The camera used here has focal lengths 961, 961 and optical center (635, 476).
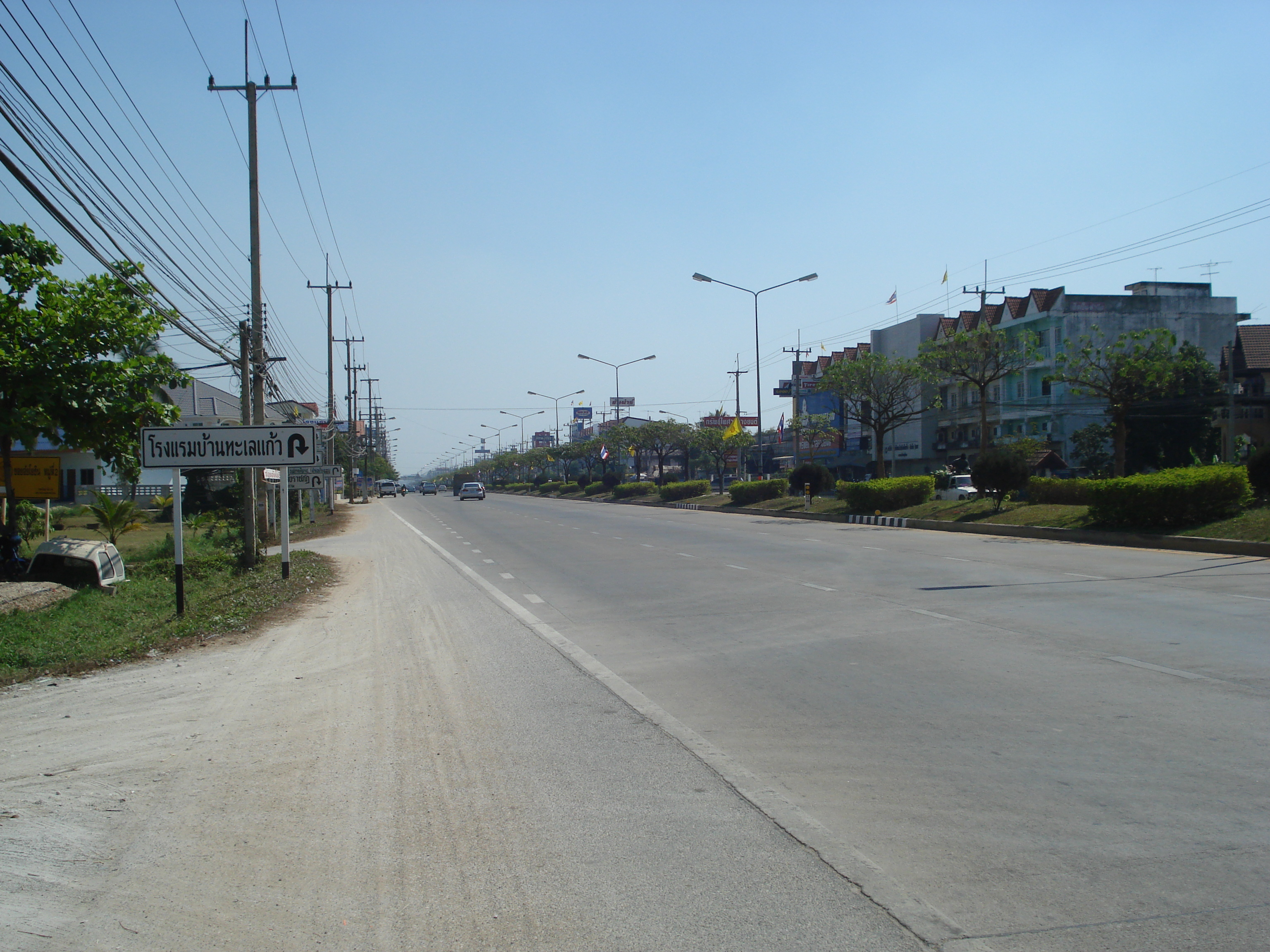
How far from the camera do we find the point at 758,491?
4997 cm

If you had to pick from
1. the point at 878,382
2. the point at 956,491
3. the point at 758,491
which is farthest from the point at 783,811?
the point at 758,491

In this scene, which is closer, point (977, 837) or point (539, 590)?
point (977, 837)

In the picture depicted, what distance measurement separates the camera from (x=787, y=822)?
15.3 feet

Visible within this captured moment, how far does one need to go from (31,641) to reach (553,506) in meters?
51.1

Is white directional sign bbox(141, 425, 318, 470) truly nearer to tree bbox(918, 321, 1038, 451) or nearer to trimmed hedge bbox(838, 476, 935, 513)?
trimmed hedge bbox(838, 476, 935, 513)

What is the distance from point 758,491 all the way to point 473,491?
112 ft

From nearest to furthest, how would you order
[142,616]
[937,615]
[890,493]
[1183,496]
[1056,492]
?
[937,615]
[142,616]
[1183,496]
[1056,492]
[890,493]

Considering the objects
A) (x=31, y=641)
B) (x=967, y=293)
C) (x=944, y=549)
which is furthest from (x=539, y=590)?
(x=967, y=293)

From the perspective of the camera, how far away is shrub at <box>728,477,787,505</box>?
49.0 meters

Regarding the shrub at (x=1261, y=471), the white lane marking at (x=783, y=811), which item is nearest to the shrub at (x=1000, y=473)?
the shrub at (x=1261, y=471)

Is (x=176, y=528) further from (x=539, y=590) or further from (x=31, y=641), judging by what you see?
(x=539, y=590)

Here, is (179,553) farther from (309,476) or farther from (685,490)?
(685,490)

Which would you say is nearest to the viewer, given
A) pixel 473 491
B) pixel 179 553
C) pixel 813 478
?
pixel 179 553

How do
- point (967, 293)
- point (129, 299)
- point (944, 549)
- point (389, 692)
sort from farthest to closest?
point (967, 293) → point (944, 549) → point (129, 299) → point (389, 692)
